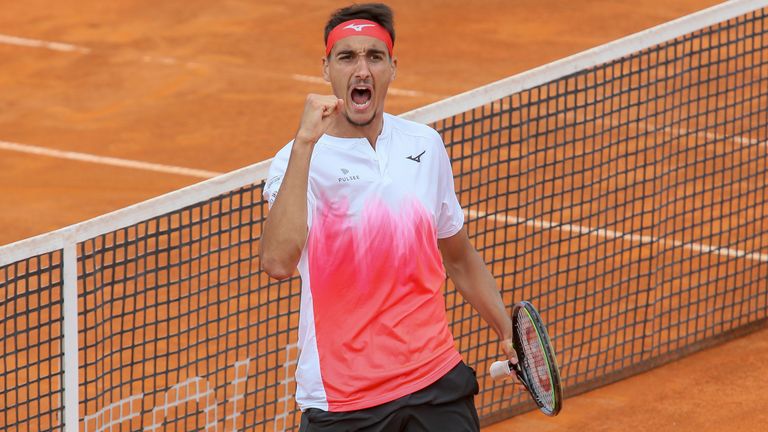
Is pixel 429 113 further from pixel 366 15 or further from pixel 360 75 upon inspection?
pixel 360 75

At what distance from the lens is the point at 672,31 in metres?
8.45

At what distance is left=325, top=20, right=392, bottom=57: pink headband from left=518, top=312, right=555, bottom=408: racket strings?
1106 millimetres

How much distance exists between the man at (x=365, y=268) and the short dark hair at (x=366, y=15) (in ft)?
0.20

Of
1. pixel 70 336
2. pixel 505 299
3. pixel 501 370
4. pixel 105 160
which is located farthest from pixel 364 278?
pixel 105 160

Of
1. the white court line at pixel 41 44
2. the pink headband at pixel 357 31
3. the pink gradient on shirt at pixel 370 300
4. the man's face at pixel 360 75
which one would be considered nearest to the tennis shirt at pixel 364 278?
the pink gradient on shirt at pixel 370 300

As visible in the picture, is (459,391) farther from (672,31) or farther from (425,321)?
(672,31)

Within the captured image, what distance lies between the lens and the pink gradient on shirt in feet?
15.6

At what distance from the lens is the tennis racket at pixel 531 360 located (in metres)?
5.18

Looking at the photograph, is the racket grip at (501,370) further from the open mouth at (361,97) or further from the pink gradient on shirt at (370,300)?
the open mouth at (361,97)

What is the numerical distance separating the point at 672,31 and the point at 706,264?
2.07m

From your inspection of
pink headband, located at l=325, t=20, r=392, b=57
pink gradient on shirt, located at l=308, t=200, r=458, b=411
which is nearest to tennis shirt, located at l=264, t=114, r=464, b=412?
pink gradient on shirt, located at l=308, t=200, r=458, b=411

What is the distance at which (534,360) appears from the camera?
526cm

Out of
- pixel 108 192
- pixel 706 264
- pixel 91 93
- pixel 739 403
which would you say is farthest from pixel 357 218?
pixel 91 93

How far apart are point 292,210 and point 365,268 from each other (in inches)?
12.9
